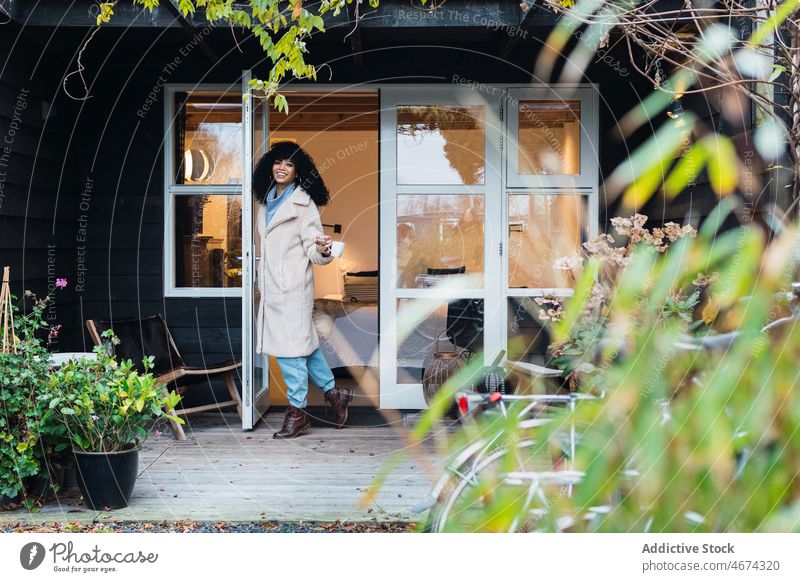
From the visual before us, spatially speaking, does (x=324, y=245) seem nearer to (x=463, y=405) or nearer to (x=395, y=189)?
(x=395, y=189)

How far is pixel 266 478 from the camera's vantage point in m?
3.60

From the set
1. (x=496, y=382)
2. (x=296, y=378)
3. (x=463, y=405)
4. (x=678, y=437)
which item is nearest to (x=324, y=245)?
(x=296, y=378)

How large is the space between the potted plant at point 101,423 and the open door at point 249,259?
132 cm

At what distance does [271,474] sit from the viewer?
3.67 meters

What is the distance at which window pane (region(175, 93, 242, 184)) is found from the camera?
5.20 m

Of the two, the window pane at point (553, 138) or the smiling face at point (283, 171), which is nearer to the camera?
the smiling face at point (283, 171)

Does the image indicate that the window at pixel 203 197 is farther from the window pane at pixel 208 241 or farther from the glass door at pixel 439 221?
the glass door at pixel 439 221

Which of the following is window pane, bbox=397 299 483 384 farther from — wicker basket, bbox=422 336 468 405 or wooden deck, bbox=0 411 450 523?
wooden deck, bbox=0 411 450 523

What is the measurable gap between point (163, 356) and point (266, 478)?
155cm

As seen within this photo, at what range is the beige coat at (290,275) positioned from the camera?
4.52 metres

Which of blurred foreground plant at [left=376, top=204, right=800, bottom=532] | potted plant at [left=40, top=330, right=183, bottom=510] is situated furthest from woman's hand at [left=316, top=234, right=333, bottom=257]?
blurred foreground plant at [left=376, top=204, right=800, bottom=532]

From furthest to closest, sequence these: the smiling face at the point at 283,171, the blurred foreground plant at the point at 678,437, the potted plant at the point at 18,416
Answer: the smiling face at the point at 283,171 < the potted plant at the point at 18,416 < the blurred foreground plant at the point at 678,437

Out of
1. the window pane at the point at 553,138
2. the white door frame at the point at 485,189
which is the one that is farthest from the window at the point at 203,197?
the window pane at the point at 553,138
